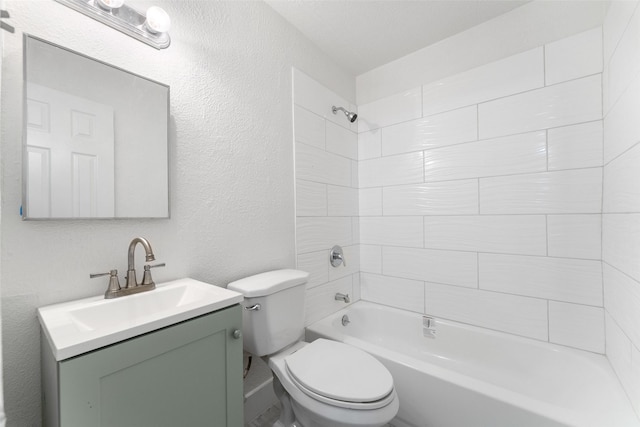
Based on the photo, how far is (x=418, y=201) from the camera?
2.00m

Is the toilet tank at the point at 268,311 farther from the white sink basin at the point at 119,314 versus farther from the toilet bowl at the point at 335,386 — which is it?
the white sink basin at the point at 119,314

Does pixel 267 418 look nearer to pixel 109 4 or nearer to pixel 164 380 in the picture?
pixel 164 380

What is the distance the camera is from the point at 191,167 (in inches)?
49.1

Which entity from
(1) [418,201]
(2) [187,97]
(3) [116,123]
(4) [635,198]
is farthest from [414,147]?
(3) [116,123]

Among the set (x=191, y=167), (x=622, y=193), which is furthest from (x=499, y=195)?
(x=191, y=167)

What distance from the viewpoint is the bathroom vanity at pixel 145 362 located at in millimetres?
636

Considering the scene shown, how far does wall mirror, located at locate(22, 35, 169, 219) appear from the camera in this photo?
2.77 ft

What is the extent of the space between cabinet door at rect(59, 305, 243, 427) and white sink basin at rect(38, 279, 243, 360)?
0.03 meters

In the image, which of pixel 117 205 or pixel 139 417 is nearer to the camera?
pixel 139 417

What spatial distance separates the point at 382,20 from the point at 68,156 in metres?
1.77

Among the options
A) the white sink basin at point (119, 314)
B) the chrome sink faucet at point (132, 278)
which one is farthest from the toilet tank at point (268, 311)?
the chrome sink faucet at point (132, 278)

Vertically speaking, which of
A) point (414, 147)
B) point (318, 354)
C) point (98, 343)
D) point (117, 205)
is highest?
point (414, 147)

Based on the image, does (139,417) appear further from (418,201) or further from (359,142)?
(359,142)

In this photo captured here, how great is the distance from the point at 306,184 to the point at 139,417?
4.55ft
